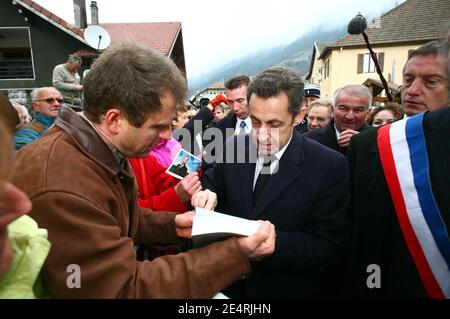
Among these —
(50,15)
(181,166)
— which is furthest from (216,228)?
(50,15)

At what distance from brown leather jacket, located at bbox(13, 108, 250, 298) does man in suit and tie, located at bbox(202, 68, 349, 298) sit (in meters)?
0.55

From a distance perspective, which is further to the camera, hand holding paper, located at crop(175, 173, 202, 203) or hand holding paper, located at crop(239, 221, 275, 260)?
hand holding paper, located at crop(175, 173, 202, 203)

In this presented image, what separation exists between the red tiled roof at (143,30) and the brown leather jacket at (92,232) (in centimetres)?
1553

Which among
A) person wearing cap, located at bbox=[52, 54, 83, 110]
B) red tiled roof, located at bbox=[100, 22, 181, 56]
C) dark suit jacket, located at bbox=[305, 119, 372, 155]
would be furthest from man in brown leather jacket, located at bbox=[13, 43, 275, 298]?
red tiled roof, located at bbox=[100, 22, 181, 56]

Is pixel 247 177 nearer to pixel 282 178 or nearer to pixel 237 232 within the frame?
pixel 282 178

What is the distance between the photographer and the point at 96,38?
10125 mm

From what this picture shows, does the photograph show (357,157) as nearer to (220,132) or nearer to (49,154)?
(49,154)

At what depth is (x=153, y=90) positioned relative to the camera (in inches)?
A: 57.7

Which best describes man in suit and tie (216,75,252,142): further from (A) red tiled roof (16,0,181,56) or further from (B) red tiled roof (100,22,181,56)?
(B) red tiled roof (100,22,181,56)

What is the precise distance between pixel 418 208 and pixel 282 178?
757mm

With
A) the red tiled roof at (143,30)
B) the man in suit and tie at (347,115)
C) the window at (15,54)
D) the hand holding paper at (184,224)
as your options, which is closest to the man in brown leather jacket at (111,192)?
the hand holding paper at (184,224)

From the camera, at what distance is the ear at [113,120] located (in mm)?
1469

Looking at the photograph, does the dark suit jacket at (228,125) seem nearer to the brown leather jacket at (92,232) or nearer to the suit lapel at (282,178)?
the suit lapel at (282,178)

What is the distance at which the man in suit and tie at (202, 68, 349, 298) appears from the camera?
1.89 m
